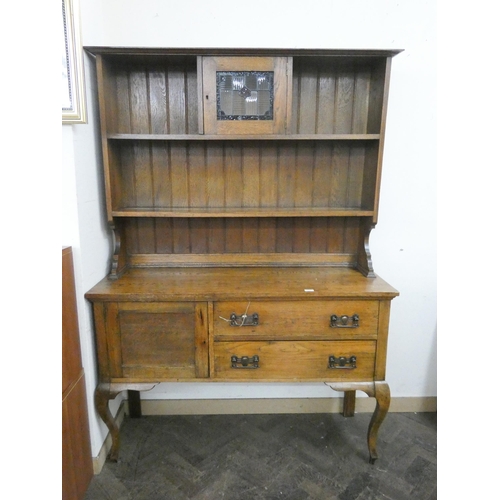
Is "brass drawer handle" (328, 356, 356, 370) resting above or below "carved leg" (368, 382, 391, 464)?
above

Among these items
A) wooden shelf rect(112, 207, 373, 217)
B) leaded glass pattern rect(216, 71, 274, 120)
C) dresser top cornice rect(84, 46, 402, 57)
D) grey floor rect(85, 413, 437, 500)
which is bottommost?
grey floor rect(85, 413, 437, 500)

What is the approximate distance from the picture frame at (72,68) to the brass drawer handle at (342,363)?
1.48 m

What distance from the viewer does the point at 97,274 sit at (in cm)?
162

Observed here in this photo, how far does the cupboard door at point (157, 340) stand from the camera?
4.92 ft

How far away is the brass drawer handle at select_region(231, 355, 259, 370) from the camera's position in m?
1.53

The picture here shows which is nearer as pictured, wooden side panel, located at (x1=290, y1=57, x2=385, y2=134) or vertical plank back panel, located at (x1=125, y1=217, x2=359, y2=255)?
wooden side panel, located at (x1=290, y1=57, x2=385, y2=134)

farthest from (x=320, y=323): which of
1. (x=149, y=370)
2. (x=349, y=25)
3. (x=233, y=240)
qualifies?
(x=349, y=25)

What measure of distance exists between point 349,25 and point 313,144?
0.61m

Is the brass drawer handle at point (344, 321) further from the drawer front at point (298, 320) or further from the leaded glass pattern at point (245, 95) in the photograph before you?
the leaded glass pattern at point (245, 95)

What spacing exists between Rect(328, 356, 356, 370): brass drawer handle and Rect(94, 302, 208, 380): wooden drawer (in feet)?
1.88

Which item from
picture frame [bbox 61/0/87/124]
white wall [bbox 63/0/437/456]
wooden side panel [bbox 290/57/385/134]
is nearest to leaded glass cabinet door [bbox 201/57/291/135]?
wooden side panel [bbox 290/57/385/134]

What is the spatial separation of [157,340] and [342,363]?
85 cm

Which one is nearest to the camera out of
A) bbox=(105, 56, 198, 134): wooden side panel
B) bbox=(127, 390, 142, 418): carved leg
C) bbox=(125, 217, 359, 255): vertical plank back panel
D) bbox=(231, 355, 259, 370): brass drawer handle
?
bbox=(231, 355, 259, 370): brass drawer handle

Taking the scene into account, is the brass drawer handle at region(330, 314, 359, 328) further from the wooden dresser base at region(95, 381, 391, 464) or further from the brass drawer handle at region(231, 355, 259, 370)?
the brass drawer handle at region(231, 355, 259, 370)
